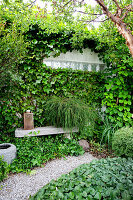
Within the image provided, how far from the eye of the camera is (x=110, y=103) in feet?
11.1

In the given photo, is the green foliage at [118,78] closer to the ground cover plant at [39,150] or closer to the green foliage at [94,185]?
the ground cover plant at [39,150]

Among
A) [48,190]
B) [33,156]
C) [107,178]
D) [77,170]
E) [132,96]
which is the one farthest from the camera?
[132,96]

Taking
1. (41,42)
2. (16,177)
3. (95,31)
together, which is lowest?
(16,177)

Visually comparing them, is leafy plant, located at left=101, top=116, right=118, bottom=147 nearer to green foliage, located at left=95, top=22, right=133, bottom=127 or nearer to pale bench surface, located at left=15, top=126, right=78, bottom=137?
green foliage, located at left=95, top=22, right=133, bottom=127

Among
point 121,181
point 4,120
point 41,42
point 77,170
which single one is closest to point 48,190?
point 77,170

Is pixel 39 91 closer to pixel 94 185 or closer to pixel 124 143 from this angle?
pixel 124 143

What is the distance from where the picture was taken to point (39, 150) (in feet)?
8.64

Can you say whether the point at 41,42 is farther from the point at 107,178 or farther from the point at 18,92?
the point at 107,178

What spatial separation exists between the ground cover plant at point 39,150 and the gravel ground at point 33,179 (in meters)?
0.11

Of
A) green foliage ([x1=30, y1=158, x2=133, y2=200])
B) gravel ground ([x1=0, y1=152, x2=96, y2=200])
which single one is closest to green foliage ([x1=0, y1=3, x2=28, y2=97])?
gravel ground ([x1=0, y1=152, x2=96, y2=200])

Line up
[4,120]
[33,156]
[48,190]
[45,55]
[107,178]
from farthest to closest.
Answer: [45,55], [4,120], [33,156], [107,178], [48,190]

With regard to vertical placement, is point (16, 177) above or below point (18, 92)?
below

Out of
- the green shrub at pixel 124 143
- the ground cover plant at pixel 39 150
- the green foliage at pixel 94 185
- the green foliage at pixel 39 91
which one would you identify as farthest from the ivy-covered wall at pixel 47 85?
the green foliage at pixel 94 185

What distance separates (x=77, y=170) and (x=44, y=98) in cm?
169
